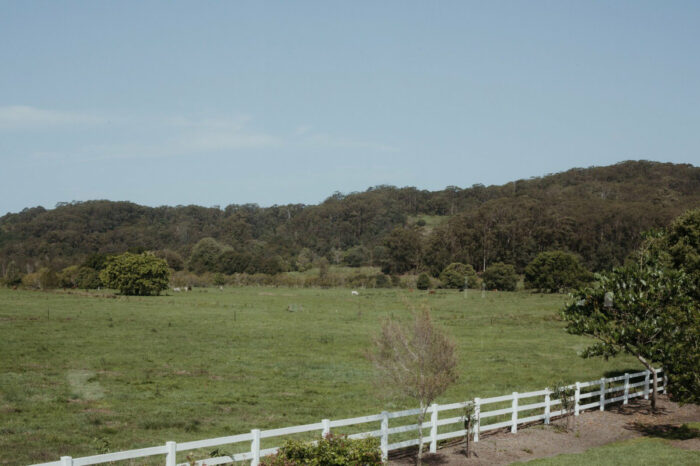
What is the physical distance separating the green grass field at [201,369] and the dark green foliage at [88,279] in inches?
1767

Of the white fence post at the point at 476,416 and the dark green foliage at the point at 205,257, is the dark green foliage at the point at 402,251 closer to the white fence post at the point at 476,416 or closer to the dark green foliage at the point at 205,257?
the dark green foliage at the point at 205,257

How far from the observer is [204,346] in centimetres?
3647

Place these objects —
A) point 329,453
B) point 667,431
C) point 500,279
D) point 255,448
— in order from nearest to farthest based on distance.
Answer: point 329,453 → point 255,448 → point 667,431 → point 500,279

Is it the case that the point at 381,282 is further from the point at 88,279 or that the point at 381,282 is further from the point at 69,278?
the point at 69,278

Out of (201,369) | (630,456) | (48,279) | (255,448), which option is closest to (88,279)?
(48,279)

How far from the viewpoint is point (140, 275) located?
269ft

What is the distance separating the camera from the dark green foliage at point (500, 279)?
106m

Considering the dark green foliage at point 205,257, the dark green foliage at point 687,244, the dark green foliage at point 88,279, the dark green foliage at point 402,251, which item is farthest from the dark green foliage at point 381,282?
the dark green foliage at point 687,244

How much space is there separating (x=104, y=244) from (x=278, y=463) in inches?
7540

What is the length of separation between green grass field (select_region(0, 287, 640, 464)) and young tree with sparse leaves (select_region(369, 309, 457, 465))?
68 centimetres

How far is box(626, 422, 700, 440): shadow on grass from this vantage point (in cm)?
1731

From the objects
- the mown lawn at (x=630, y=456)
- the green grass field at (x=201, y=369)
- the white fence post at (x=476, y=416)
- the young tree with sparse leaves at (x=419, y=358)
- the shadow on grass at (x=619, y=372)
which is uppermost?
the young tree with sparse leaves at (x=419, y=358)

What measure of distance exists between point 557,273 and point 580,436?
265 feet

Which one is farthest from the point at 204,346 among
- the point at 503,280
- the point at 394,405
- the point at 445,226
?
the point at 445,226
